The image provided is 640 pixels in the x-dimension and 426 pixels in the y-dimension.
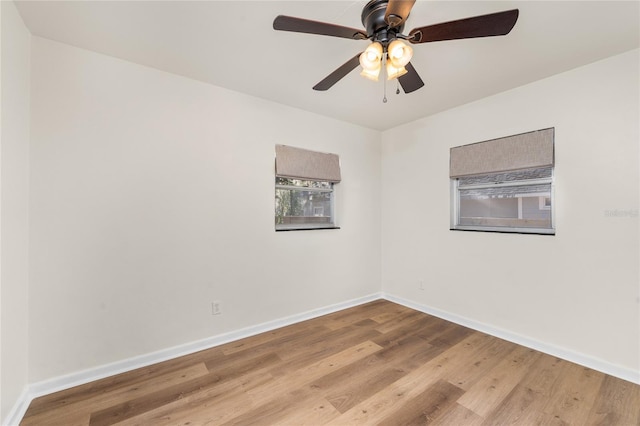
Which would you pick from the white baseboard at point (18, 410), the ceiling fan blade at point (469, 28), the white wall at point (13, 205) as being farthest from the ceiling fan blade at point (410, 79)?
the white baseboard at point (18, 410)

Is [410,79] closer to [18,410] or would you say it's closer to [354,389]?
[354,389]

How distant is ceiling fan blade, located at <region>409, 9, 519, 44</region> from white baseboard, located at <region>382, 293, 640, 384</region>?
8.70 feet

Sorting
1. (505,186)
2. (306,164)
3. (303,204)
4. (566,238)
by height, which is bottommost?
(566,238)

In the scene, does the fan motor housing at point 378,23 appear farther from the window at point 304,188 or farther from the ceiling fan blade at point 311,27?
the window at point 304,188

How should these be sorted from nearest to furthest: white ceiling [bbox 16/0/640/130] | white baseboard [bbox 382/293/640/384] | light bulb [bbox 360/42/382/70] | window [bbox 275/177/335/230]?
light bulb [bbox 360/42/382/70] < white ceiling [bbox 16/0/640/130] < white baseboard [bbox 382/293/640/384] < window [bbox 275/177/335/230]

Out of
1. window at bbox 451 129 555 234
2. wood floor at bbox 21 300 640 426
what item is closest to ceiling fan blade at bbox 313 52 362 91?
window at bbox 451 129 555 234

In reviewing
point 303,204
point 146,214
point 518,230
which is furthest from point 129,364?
point 518,230

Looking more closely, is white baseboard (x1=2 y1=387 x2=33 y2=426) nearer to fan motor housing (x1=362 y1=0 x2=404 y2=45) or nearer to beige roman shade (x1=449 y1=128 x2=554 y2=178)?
fan motor housing (x1=362 y1=0 x2=404 y2=45)

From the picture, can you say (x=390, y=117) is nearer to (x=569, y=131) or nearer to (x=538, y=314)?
(x=569, y=131)

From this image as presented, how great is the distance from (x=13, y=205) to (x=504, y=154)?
13.0 ft

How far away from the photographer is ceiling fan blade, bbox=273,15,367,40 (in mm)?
1366

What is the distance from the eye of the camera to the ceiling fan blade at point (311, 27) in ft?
4.48

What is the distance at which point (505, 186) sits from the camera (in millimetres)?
2865

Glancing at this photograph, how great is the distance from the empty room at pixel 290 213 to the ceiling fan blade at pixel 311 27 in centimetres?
1
